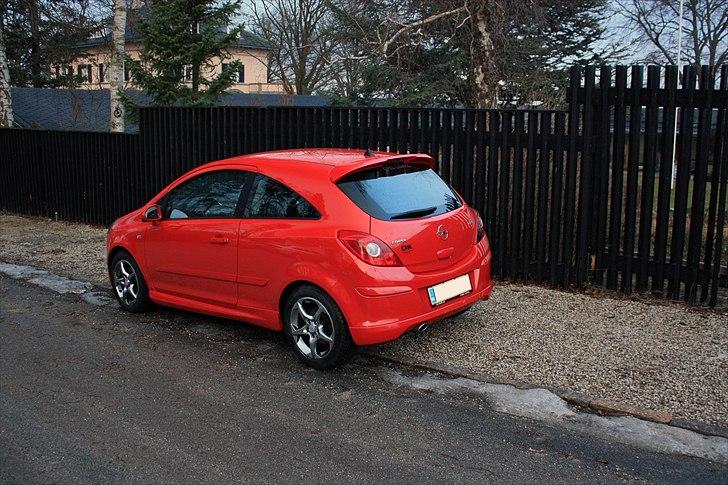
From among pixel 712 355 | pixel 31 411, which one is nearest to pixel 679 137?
pixel 712 355

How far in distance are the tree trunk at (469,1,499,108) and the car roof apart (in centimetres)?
763

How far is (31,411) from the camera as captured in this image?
4.91m

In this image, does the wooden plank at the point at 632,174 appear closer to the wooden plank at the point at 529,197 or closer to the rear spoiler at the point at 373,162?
the wooden plank at the point at 529,197

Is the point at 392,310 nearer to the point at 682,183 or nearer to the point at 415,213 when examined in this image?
the point at 415,213

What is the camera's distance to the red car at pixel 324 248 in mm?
5297

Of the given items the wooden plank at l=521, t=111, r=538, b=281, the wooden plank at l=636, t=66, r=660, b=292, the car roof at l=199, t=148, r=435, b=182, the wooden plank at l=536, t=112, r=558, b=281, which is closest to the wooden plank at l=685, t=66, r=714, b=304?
the wooden plank at l=636, t=66, r=660, b=292

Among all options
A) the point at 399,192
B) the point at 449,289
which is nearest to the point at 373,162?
the point at 399,192

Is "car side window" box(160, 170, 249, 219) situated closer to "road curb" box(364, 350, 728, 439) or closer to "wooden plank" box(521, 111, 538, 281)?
"road curb" box(364, 350, 728, 439)

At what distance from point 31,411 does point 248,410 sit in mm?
1441

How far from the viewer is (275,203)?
19.5 ft

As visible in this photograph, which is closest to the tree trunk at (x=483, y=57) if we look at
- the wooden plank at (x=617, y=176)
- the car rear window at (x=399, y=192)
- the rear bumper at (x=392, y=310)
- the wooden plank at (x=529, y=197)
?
the wooden plank at (x=529, y=197)

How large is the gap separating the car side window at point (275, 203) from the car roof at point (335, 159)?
206mm

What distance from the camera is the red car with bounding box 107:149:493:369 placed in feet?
17.4

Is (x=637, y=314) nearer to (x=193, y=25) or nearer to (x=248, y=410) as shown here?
(x=248, y=410)
